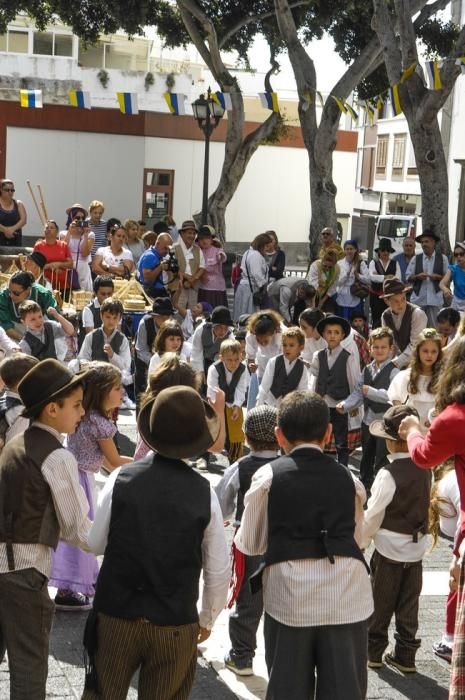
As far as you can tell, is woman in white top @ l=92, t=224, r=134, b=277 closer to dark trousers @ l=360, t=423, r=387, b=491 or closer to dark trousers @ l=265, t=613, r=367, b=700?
dark trousers @ l=360, t=423, r=387, b=491

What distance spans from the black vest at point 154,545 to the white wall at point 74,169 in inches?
1175

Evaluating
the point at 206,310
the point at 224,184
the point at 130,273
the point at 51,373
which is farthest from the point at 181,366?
the point at 224,184

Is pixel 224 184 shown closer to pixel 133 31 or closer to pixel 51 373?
pixel 133 31

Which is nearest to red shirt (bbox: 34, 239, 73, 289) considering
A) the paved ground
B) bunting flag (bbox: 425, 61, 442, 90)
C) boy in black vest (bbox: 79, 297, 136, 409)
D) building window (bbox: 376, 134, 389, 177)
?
boy in black vest (bbox: 79, 297, 136, 409)

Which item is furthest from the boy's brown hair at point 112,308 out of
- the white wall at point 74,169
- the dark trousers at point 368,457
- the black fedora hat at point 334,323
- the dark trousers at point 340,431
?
the white wall at point 74,169

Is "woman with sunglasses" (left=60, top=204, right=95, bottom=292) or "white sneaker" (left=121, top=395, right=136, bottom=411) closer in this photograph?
"white sneaker" (left=121, top=395, right=136, bottom=411)

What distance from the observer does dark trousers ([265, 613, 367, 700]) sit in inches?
151

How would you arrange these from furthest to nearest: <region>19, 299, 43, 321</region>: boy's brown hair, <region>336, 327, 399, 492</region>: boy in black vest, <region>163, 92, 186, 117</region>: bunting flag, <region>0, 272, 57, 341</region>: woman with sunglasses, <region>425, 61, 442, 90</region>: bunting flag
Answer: <region>163, 92, 186, 117</region>: bunting flag, <region>425, 61, 442, 90</region>: bunting flag, <region>0, 272, 57, 341</region>: woman with sunglasses, <region>19, 299, 43, 321</region>: boy's brown hair, <region>336, 327, 399, 492</region>: boy in black vest

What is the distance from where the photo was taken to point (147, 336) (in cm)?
1023

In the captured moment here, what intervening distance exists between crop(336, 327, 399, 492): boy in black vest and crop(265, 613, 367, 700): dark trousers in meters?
4.75

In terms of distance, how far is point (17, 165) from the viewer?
32.6 meters

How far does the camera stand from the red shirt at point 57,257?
13914 mm

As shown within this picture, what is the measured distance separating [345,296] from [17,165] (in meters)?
20.9

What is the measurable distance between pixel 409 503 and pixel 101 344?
4.70 meters
